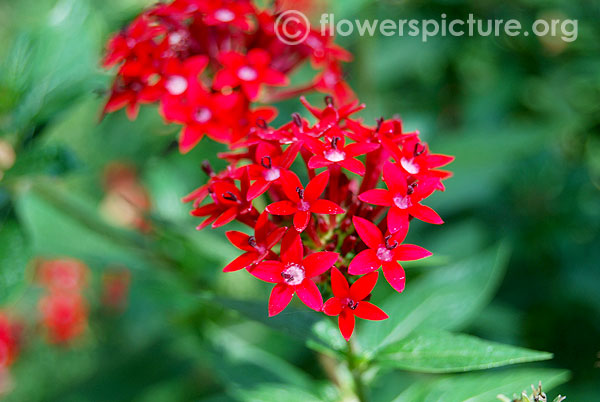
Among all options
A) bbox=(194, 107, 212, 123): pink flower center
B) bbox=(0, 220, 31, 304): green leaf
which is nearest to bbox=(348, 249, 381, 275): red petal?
bbox=(194, 107, 212, 123): pink flower center

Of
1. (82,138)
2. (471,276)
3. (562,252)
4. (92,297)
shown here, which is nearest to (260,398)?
(471,276)

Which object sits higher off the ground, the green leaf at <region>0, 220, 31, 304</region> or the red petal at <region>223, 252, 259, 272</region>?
the red petal at <region>223, 252, 259, 272</region>

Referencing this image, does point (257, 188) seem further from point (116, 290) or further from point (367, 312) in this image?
point (116, 290)

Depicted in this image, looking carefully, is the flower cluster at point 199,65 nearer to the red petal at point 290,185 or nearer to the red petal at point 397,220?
the red petal at point 290,185

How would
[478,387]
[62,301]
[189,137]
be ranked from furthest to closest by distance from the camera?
[62,301] < [189,137] < [478,387]

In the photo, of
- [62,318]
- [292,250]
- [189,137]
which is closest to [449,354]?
[292,250]

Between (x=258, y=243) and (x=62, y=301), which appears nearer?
(x=258, y=243)

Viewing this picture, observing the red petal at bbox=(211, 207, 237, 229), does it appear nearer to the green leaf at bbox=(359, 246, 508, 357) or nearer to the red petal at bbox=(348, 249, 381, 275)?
the red petal at bbox=(348, 249, 381, 275)
